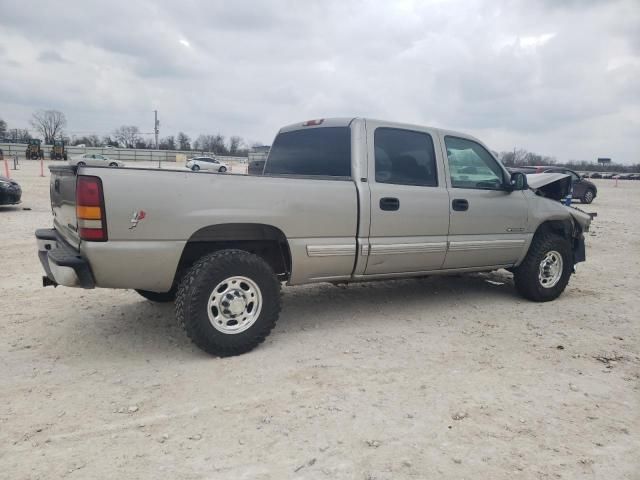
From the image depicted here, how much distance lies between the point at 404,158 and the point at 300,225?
1323mm

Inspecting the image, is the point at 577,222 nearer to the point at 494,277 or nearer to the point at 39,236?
the point at 494,277

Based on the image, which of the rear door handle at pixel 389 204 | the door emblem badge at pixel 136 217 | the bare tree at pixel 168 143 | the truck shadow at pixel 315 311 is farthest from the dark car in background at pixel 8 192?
the bare tree at pixel 168 143

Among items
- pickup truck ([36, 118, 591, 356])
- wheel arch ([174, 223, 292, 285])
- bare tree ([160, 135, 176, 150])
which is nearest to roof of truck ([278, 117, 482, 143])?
pickup truck ([36, 118, 591, 356])

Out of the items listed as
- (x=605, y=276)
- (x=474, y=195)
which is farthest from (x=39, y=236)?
(x=605, y=276)

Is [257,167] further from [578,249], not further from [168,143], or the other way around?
[168,143]

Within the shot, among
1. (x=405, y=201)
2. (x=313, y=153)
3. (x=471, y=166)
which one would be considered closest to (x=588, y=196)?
(x=471, y=166)

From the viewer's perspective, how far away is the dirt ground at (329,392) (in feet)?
7.88

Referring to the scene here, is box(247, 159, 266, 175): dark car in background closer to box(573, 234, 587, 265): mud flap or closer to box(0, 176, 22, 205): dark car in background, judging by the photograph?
box(573, 234, 587, 265): mud flap

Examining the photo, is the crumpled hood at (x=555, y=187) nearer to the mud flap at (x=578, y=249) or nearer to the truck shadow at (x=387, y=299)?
the mud flap at (x=578, y=249)

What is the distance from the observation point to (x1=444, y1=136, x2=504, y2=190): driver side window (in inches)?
190

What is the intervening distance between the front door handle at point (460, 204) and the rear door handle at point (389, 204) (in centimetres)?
72

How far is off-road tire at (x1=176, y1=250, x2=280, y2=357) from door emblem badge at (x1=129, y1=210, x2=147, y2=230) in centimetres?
53

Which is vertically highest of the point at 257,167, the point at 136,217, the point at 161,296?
the point at 257,167

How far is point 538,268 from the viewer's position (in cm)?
536
